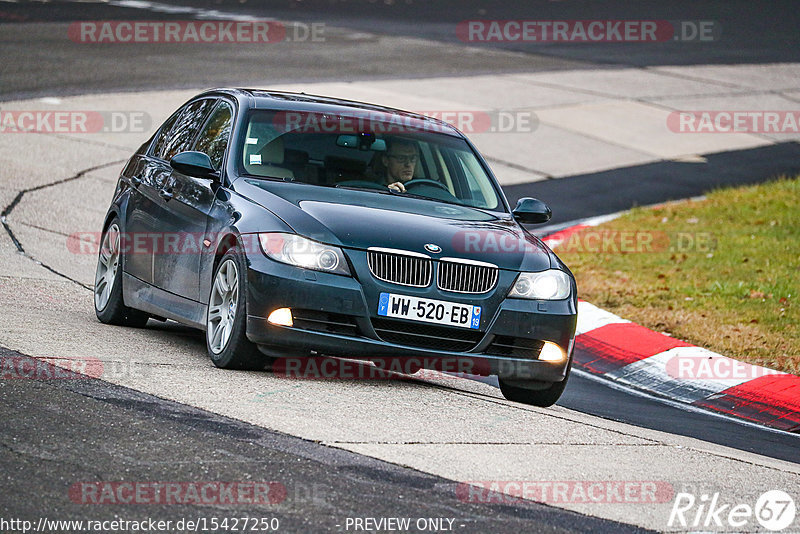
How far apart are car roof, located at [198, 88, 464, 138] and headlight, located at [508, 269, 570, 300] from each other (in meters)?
1.73

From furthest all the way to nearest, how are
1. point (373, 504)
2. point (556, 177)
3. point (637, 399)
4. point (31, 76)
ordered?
point (31, 76) < point (556, 177) < point (637, 399) < point (373, 504)

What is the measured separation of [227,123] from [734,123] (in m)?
16.1

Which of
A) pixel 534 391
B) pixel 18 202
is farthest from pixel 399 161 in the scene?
pixel 18 202

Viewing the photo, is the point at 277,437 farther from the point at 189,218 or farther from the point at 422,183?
the point at 422,183

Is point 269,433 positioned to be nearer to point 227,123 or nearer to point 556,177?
point 227,123

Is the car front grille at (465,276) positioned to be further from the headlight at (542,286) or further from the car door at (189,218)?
the car door at (189,218)

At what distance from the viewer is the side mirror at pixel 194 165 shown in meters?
8.00

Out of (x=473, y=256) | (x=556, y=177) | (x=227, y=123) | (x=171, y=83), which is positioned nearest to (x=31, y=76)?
(x=171, y=83)

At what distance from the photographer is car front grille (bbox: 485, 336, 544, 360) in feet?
24.4

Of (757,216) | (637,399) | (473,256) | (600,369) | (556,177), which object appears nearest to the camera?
(473,256)

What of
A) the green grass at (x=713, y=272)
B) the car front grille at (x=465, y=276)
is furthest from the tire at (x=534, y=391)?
the green grass at (x=713, y=272)

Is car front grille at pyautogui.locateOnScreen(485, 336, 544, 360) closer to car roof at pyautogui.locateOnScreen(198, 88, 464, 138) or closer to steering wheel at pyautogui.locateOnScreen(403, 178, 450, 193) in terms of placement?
steering wheel at pyautogui.locateOnScreen(403, 178, 450, 193)

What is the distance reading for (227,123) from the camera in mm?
8570

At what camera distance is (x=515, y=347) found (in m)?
7.49
